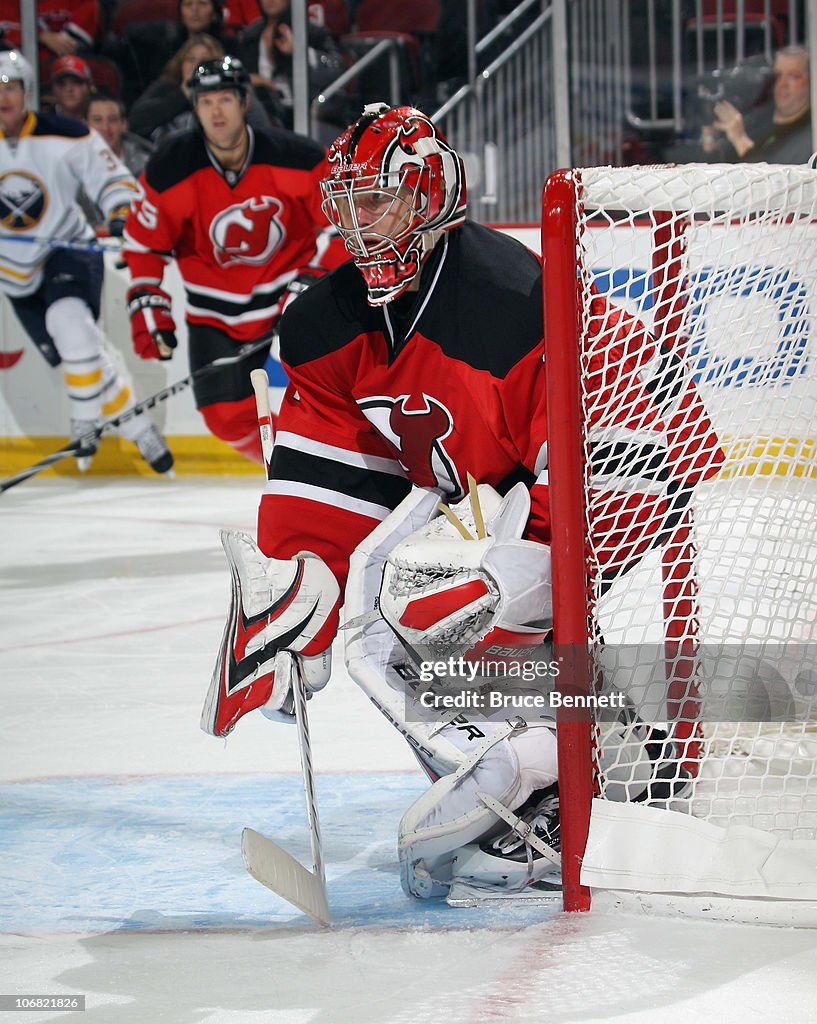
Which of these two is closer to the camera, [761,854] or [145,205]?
[761,854]

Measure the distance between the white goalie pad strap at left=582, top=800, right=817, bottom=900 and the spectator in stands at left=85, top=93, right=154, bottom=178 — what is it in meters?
5.93

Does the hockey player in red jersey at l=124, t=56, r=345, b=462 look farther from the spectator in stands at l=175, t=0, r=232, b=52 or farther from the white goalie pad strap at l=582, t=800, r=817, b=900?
the spectator in stands at l=175, t=0, r=232, b=52

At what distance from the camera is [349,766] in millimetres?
2031

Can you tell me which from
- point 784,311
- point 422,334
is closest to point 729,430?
point 784,311

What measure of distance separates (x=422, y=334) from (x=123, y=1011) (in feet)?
2.42

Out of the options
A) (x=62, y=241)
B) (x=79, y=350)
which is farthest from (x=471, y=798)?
(x=62, y=241)

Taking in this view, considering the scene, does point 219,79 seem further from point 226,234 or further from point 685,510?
point 685,510

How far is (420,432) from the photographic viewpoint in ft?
5.06

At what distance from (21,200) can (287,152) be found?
262 centimetres

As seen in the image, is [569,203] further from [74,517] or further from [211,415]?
[74,517]

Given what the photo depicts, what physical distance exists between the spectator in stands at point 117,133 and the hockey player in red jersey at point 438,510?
5.56 m

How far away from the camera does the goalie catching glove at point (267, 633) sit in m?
Answer: 1.50

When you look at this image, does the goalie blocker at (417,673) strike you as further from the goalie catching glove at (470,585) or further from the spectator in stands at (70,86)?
the spectator in stands at (70,86)

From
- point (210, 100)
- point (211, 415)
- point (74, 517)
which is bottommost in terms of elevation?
point (74, 517)
